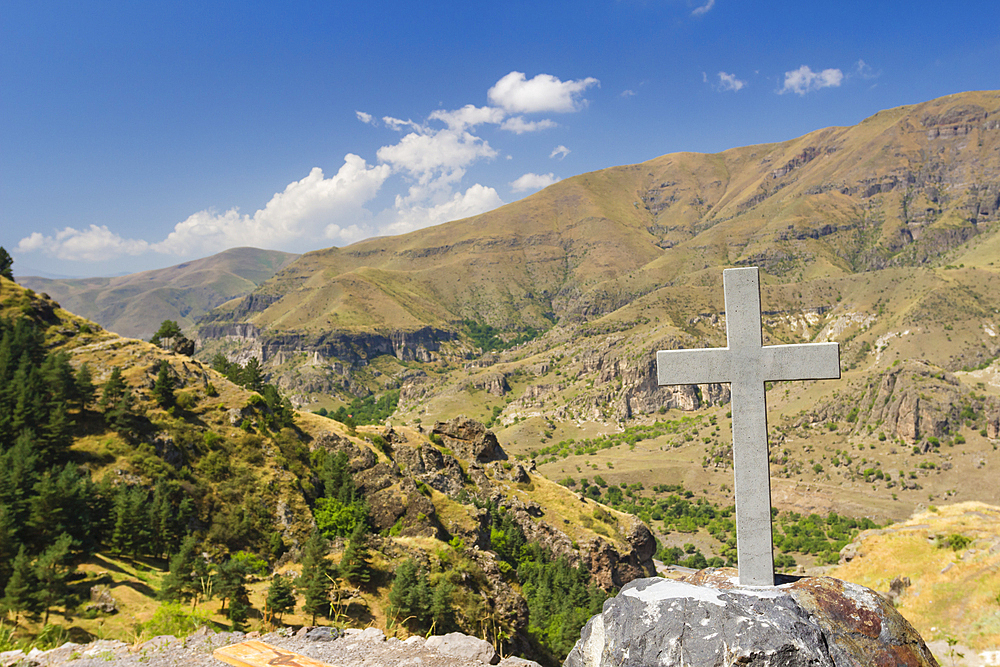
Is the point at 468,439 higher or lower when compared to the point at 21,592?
lower

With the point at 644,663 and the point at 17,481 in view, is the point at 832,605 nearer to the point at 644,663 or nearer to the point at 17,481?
the point at 644,663

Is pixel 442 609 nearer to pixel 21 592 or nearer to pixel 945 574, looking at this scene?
pixel 21 592

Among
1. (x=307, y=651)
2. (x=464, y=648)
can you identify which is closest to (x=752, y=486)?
(x=464, y=648)

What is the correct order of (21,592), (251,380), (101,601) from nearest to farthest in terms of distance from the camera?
(21,592) < (101,601) < (251,380)

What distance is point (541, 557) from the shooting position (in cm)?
5141

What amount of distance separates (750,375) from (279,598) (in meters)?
21.1

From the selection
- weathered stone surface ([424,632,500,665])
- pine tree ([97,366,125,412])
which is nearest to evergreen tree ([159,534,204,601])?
weathered stone surface ([424,632,500,665])

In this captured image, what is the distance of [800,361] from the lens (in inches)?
347

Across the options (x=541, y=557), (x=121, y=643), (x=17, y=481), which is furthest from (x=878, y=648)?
(x=541, y=557)

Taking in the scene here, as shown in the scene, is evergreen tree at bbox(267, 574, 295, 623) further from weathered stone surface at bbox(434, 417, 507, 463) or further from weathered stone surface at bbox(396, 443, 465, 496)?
weathered stone surface at bbox(434, 417, 507, 463)

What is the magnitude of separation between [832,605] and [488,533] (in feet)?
142

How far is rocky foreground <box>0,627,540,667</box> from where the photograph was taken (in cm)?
1090

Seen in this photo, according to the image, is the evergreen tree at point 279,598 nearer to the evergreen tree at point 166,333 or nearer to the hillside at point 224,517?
the hillside at point 224,517

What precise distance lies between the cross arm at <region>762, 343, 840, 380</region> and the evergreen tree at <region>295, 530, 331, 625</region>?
68.8 feet
